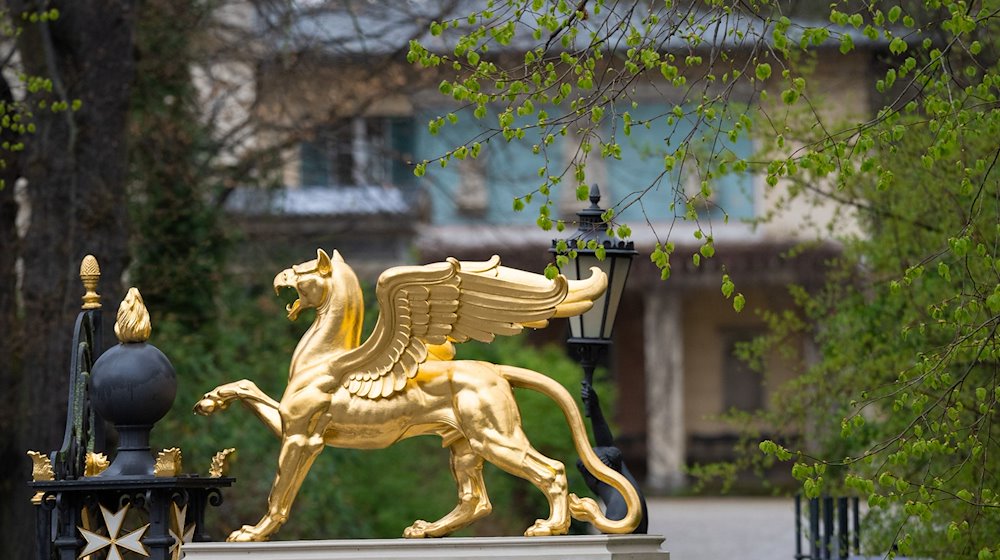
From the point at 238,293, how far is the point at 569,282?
1065cm

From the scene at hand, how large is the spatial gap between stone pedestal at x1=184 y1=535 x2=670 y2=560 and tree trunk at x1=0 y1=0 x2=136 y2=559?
19.6ft

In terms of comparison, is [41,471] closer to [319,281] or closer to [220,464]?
[220,464]

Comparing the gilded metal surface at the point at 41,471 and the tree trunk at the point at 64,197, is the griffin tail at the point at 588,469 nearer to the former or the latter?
the gilded metal surface at the point at 41,471

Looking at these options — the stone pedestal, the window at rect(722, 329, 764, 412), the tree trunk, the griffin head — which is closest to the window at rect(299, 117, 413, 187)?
the tree trunk

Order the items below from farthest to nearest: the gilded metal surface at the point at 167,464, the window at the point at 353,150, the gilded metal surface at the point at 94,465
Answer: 1. the window at the point at 353,150
2. the gilded metal surface at the point at 94,465
3. the gilded metal surface at the point at 167,464

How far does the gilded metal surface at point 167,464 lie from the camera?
7703 mm

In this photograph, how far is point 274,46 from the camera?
17.9 metres

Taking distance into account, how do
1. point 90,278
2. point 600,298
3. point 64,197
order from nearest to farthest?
point 90,278 < point 600,298 < point 64,197

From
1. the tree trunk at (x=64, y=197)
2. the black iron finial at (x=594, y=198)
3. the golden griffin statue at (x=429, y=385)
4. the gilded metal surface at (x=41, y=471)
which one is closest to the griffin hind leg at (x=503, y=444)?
the golden griffin statue at (x=429, y=385)

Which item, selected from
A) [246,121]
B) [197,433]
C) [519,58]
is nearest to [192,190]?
[246,121]

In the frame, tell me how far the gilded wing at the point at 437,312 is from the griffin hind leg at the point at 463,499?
39 cm

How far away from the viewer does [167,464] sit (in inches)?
304

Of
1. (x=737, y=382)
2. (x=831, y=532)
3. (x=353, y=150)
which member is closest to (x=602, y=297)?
(x=831, y=532)

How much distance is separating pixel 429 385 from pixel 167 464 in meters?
1.25
